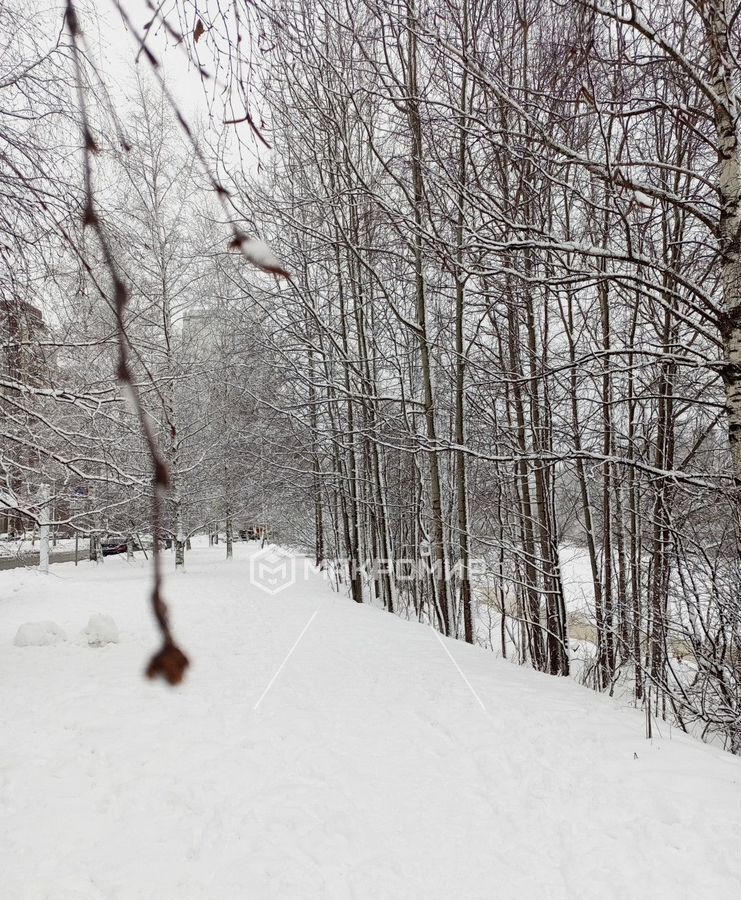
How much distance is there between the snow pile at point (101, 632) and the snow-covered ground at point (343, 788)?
39cm

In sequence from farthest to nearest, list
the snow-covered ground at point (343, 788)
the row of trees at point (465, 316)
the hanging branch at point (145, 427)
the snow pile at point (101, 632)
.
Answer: the snow pile at point (101, 632), the row of trees at point (465, 316), the snow-covered ground at point (343, 788), the hanging branch at point (145, 427)

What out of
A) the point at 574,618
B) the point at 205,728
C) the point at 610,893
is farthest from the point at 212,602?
the point at 610,893

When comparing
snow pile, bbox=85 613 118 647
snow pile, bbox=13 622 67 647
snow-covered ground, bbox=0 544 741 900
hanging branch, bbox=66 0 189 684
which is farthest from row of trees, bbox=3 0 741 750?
snow pile, bbox=13 622 67 647

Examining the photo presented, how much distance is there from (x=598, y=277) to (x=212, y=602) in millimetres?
9549

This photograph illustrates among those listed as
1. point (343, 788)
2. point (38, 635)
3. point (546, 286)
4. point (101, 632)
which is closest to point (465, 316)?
point (546, 286)

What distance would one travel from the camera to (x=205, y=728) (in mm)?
5023

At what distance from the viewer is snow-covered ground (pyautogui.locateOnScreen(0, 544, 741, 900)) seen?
3.26 m

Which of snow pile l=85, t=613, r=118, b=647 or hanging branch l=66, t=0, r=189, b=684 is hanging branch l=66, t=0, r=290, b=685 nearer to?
hanging branch l=66, t=0, r=189, b=684

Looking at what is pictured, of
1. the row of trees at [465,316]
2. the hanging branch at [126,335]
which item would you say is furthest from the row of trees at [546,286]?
the hanging branch at [126,335]

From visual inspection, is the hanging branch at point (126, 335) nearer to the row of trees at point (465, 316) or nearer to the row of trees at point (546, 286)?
the row of trees at point (465, 316)

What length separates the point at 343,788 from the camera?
166 inches

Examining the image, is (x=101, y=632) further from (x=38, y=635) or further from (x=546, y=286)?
(x=546, y=286)

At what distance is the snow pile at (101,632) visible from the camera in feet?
24.4

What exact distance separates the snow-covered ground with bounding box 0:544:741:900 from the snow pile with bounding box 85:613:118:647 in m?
0.39
